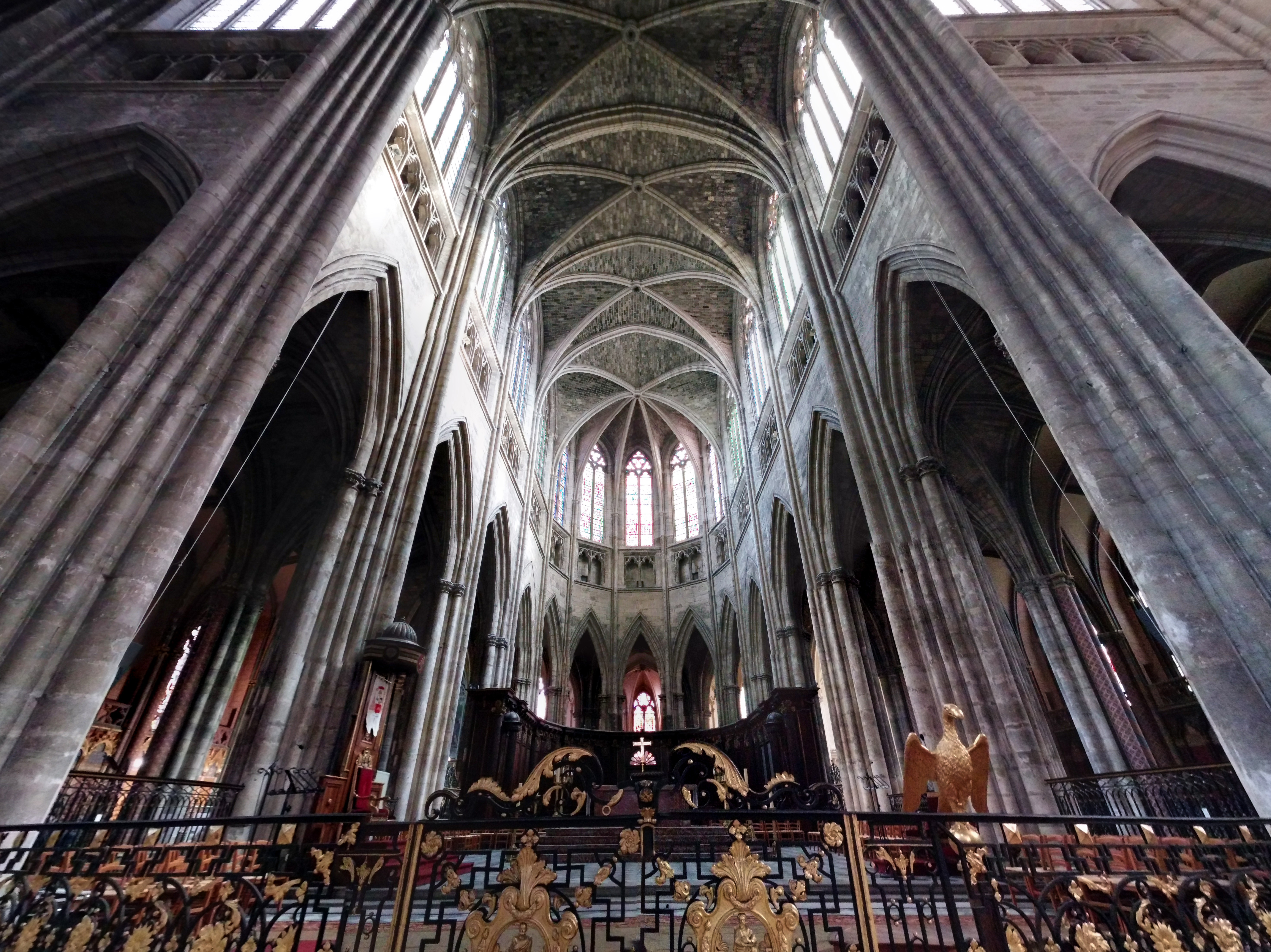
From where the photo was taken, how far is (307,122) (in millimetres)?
7328

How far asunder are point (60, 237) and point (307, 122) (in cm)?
419

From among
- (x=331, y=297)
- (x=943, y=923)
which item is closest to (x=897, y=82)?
(x=331, y=297)

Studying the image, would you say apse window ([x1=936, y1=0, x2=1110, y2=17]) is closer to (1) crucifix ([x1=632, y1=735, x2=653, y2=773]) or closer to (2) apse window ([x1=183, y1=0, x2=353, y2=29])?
(2) apse window ([x1=183, y1=0, x2=353, y2=29])

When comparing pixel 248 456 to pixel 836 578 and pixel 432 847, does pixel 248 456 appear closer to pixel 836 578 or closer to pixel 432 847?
pixel 432 847

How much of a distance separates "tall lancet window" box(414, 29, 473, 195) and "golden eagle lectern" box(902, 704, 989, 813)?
1259 centimetres

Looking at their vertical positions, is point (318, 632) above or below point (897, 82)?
below

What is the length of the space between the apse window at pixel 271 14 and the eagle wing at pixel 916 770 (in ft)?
41.1

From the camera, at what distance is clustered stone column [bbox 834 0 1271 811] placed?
159 inches

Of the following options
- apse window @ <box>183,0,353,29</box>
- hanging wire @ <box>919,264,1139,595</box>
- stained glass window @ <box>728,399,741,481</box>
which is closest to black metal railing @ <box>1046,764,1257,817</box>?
hanging wire @ <box>919,264,1139,595</box>

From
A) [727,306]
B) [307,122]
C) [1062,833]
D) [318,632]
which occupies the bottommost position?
[1062,833]

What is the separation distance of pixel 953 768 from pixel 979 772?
0.58 feet

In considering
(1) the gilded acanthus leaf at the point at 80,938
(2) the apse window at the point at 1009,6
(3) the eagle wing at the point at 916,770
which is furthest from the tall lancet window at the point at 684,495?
(1) the gilded acanthus leaf at the point at 80,938

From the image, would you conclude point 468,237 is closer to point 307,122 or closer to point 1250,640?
point 307,122

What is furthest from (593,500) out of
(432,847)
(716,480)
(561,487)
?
(432,847)
